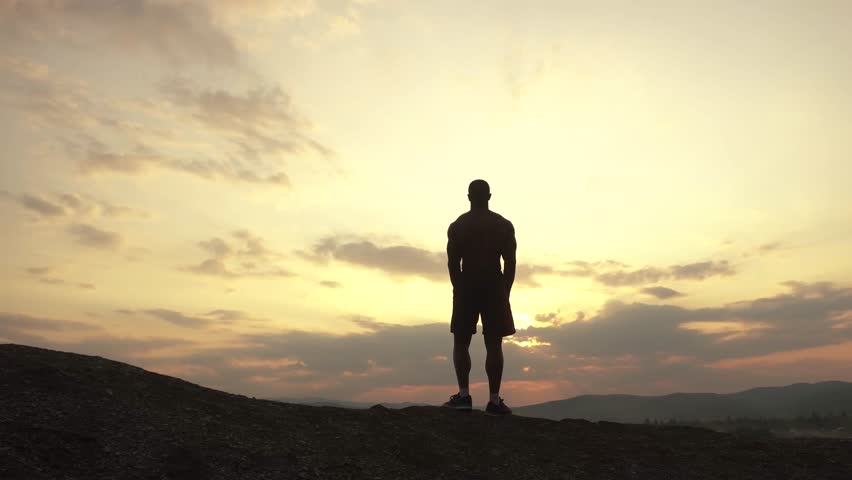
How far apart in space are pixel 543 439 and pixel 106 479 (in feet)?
20.0

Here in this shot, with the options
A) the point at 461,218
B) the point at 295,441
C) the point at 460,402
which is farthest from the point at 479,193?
the point at 295,441

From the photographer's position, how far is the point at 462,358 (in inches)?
462

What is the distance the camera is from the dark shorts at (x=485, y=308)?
38.6 ft

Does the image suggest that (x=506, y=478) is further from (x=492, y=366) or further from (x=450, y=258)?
(x=450, y=258)

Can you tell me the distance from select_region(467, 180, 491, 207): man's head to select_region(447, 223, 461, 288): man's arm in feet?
1.99

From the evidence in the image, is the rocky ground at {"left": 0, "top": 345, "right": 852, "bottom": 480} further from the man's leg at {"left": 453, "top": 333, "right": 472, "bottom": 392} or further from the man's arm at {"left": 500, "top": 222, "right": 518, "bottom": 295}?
the man's arm at {"left": 500, "top": 222, "right": 518, "bottom": 295}

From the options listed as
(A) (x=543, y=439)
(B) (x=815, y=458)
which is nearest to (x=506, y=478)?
(A) (x=543, y=439)

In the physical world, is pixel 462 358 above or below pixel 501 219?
below

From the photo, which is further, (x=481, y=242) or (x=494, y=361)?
(x=481, y=242)

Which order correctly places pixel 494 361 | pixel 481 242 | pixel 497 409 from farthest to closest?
pixel 481 242 < pixel 494 361 < pixel 497 409

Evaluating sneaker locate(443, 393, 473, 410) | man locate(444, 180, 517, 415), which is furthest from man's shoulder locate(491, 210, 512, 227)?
sneaker locate(443, 393, 473, 410)

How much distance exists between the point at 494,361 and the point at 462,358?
574 mm

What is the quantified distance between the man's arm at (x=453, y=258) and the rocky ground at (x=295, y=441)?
2.41m

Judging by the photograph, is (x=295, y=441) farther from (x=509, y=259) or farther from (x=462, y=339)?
(x=509, y=259)
